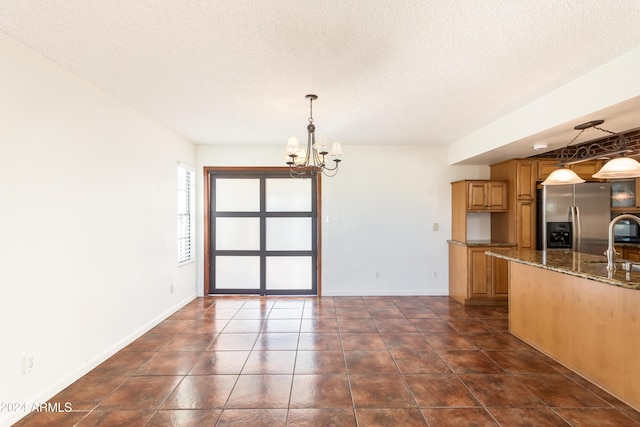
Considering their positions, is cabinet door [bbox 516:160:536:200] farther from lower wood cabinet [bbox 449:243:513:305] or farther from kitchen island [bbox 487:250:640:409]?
kitchen island [bbox 487:250:640:409]

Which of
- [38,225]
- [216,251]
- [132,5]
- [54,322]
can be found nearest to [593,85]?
[132,5]

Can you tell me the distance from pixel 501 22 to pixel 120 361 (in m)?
4.12

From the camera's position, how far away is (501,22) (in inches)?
79.7

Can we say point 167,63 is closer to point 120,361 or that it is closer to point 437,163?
point 120,361

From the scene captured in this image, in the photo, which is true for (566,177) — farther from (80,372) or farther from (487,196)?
(80,372)

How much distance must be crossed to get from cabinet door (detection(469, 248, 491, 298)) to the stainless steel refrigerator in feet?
2.86

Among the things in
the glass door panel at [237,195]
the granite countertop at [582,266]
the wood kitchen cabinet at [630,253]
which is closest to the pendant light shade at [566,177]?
the granite countertop at [582,266]

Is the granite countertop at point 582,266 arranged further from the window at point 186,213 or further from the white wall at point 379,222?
the window at point 186,213

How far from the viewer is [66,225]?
8.73ft

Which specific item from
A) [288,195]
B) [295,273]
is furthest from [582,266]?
[288,195]

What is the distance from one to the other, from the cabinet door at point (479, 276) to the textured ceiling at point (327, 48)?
226cm

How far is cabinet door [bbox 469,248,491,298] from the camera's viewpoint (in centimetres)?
491

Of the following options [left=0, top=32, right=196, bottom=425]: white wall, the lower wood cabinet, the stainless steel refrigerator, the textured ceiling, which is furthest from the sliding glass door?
the stainless steel refrigerator

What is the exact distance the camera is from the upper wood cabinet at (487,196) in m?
5.10
